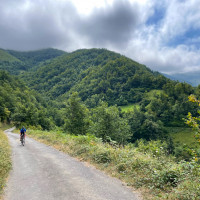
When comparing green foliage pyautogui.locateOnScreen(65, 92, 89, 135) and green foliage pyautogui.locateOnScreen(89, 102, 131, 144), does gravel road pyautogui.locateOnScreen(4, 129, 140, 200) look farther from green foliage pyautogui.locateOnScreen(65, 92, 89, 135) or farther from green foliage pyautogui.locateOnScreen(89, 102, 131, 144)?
green foliage pyautogui.locateOnScreen(65, 92, 89, 135)

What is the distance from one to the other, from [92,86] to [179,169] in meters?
190

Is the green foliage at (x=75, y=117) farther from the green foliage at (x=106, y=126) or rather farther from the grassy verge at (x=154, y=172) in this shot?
the grassy verge at (x=154, y=172)

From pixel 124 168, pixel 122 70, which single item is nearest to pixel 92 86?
pixel 122 70

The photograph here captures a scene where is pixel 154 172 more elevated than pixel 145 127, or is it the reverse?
pixel 154 172

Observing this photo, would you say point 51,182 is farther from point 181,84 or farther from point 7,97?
point 181,84

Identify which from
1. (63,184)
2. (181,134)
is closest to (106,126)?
(63,184)

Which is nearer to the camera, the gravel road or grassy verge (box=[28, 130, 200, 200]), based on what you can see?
grassy verge (box=[28, 130, 200, 200])

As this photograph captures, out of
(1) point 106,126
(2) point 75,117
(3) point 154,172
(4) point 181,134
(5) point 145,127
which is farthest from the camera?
(5) point 145,127

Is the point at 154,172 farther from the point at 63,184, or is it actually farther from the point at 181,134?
the point at 181,134

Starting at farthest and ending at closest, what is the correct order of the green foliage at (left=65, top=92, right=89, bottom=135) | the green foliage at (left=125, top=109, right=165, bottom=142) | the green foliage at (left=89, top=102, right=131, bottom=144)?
the green foliage at (left=125, top=109, right=165, bottom=142) < the green foliage at (left=65, top=92, right=89, bottom=135) < the green foliage at (left=89, top=102, right=131, bottom=144)


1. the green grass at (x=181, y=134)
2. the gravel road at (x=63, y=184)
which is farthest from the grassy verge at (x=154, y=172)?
the green grass at (x=181, y=134)

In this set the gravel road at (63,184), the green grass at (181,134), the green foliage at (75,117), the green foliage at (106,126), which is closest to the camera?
the gravel road at (63,184)

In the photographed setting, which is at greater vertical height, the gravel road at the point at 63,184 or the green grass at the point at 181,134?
the gravel road at the point at 63,184

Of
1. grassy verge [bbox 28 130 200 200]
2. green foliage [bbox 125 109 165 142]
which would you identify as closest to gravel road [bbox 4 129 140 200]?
grassy verge [bbox 28 130 200 200]
